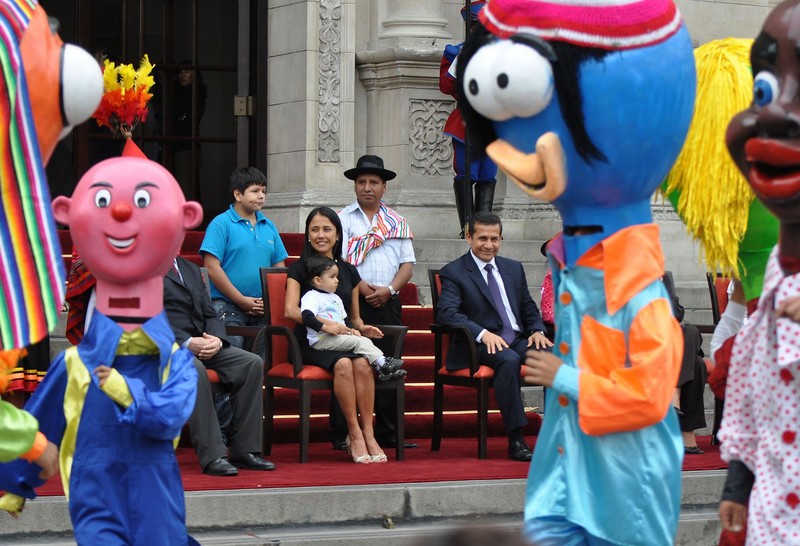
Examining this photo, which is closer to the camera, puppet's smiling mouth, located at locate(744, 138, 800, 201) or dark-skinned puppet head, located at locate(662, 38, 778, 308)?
puppet's smiling mouth, located at locate(744, 138, 800, 201)

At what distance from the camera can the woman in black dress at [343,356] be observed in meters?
8.10

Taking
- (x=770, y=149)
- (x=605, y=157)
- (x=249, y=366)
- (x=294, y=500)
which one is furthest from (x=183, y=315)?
(x=770, y=149)

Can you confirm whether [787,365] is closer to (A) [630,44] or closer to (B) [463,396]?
(A) [630,44]

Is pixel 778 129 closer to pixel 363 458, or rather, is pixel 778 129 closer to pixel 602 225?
pixel 602 225

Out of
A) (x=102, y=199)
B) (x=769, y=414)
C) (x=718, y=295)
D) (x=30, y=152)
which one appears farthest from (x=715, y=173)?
(x=718, y=295)

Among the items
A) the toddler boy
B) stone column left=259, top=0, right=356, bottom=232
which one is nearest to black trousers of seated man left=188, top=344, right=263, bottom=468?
the toddler boy

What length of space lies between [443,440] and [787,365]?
5360mm

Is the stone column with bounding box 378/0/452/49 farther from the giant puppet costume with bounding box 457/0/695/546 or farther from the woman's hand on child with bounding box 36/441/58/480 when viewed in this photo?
the woman's hand on child with bounding box 36/441/58/480

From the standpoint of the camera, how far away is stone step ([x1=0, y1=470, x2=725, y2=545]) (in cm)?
671

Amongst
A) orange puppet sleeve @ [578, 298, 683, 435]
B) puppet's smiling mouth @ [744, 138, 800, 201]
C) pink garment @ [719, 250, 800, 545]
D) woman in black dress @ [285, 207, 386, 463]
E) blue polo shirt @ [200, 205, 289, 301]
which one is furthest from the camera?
blue polo shirt @ [200, 205, 289, 301]

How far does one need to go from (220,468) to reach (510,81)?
139 inches

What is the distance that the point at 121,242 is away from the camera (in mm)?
4809

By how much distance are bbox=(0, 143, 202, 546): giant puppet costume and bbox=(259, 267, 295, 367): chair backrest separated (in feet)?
11.3

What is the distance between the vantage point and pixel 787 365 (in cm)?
393
